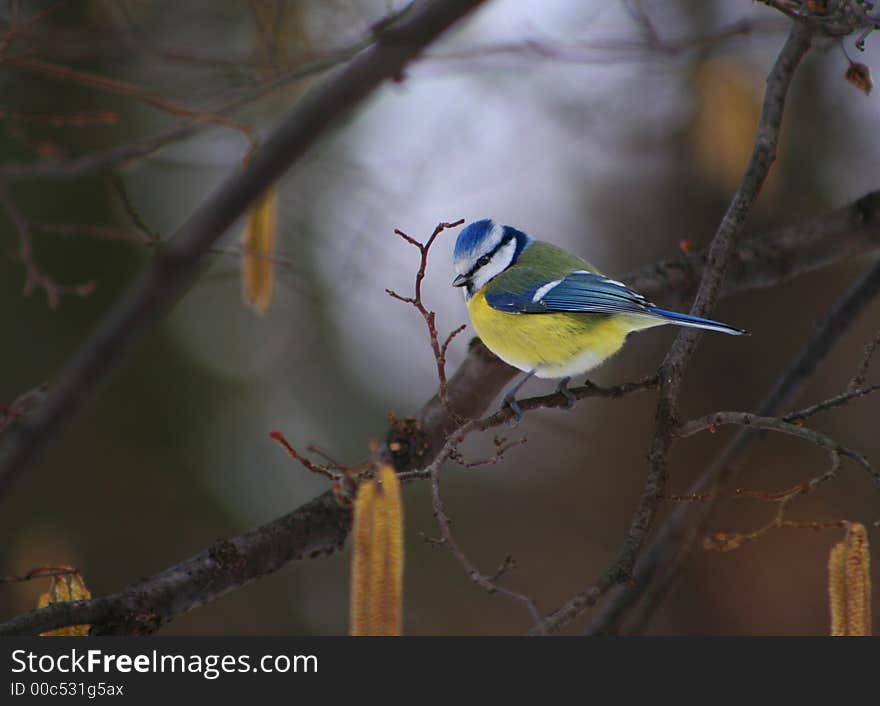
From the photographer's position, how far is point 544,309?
2.54 metres

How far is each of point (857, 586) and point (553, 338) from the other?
119 centimetres

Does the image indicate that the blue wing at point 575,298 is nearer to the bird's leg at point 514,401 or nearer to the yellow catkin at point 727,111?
the bird's leg at point 514,401

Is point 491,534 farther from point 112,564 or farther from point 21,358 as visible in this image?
point 21,358

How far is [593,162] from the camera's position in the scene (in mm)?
4996

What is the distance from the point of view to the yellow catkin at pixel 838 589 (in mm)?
1381

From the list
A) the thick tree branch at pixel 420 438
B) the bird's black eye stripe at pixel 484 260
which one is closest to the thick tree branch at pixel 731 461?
the thick tree branch at pixel 420 438

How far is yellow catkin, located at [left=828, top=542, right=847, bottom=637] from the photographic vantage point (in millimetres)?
1381

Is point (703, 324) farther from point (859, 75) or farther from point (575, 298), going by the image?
point (859, 75)

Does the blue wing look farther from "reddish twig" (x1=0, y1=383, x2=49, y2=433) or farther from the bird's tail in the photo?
"reddish twig" (x1=0, y1=383, x2=49, y2=433)

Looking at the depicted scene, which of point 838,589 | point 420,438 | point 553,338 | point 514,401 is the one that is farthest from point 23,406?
point 838,589

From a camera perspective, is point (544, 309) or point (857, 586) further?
point (544, 309)

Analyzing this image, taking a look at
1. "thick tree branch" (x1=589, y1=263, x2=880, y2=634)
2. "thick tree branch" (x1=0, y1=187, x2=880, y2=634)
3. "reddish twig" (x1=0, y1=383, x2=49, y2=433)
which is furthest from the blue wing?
"reddish twig" (x1=0, y1=383, x2=49, y2=433)

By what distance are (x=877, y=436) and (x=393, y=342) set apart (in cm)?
236

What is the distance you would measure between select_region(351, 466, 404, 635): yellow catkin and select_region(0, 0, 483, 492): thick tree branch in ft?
1.33
